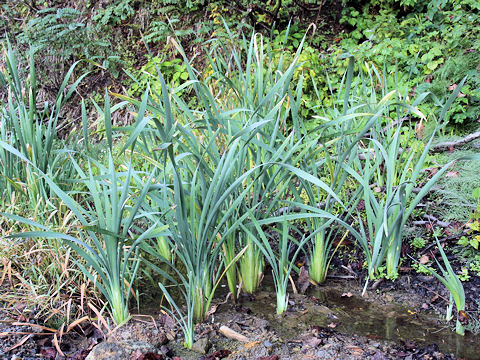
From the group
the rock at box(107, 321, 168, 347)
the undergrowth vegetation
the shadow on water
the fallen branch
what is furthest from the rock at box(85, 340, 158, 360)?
the fallen branch

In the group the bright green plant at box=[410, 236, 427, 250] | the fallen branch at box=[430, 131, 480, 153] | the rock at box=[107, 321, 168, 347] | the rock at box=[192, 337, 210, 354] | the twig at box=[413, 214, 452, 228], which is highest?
the fallen branch at box=[430, 131, 480, 153]

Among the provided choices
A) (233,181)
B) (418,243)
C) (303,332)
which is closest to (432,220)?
(418,243)

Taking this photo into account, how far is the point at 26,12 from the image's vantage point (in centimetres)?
616

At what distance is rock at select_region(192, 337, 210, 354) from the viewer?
1.65 meters

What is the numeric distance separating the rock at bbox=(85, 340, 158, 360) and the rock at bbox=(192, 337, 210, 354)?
151mm

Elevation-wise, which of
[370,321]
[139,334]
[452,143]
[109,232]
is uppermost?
[109,232]

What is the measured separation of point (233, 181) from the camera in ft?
6.09

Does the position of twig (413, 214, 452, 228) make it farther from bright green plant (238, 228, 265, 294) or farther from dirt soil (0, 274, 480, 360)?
bright green plant (238, 228, 265, 294)

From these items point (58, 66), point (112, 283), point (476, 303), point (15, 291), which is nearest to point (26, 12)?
point (58, 66)

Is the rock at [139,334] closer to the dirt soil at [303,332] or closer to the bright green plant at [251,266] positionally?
the dirt soil at [303,332]

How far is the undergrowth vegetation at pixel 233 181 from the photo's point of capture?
1655 mm

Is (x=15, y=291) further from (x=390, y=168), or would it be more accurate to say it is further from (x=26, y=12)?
(x=26, y=12)

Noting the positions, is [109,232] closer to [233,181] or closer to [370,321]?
[233,181]

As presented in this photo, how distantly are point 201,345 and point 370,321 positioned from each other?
2.52 ft
